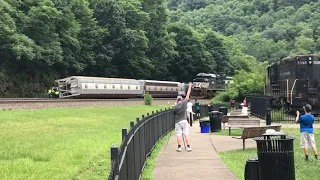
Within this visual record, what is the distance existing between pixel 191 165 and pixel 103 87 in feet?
120

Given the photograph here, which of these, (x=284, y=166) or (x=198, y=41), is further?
(x=198, y=41)

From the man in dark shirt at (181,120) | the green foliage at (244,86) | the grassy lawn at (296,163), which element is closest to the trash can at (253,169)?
the grassy lawn at (296,163)

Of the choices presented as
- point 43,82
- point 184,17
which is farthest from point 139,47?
point 184,17

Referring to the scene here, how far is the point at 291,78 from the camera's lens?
3002 cm

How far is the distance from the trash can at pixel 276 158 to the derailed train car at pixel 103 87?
38061 millimetres

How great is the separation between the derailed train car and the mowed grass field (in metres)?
22.5

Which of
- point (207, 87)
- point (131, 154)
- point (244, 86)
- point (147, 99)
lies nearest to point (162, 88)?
point (207, 87)

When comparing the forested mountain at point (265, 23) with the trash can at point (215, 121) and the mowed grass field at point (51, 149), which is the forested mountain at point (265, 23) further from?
the mowed grass field at point (51, 149)

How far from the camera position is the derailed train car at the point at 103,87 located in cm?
4472

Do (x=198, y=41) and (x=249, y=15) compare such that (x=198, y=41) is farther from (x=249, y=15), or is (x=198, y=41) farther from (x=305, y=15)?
(x=249, y=15)

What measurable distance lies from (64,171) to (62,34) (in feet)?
164

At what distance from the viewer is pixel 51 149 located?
42.2ft

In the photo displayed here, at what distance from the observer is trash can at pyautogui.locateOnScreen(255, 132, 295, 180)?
7211 mm

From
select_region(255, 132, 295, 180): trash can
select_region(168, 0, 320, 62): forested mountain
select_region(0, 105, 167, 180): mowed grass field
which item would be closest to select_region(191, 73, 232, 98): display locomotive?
select_region(0, 105, 167, 180): mowed grass field
